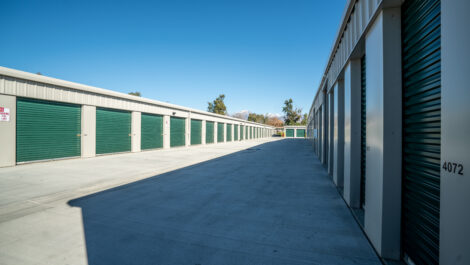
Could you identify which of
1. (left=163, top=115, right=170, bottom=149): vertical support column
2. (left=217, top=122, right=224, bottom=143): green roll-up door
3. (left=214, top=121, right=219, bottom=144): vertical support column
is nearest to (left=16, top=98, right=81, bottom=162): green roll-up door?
(left=163, top=115, right=170, bottom=149): vertical support column

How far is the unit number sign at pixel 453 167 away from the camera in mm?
1632

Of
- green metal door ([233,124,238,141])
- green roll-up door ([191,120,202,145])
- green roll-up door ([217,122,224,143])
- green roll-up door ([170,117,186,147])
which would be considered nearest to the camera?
green roll-up door ([170,117,186,147])

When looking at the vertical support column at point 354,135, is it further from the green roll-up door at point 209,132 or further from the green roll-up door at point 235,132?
the green roll-up door at point 235,132

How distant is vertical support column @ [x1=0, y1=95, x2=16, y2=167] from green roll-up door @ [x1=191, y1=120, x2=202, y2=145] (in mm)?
15953

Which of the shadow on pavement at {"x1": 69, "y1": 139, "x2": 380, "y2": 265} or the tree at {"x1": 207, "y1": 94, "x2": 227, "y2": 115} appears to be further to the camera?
the tree at {"x1": 207, "y1": 94, "x2": 227, "y2": 115}

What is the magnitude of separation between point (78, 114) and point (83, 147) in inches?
78.3

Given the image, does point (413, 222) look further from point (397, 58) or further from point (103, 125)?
point (103, 125)

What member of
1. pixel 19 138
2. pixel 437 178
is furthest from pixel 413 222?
pixel 19 138

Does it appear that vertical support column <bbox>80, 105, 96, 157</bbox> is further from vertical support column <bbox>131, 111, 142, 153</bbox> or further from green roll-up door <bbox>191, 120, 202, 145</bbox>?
green roll-up door <bbox>191, 120, 202, 145</bbox>

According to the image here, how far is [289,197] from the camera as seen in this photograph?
5520 mm

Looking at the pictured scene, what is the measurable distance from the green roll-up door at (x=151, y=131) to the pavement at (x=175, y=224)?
10.6 m

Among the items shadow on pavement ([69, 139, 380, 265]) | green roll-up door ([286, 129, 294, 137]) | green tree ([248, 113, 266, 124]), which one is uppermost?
green tree ([248, 113, 266, 124])

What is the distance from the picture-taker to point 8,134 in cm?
947

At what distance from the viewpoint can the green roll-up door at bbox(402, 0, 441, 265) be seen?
83.4 inches
